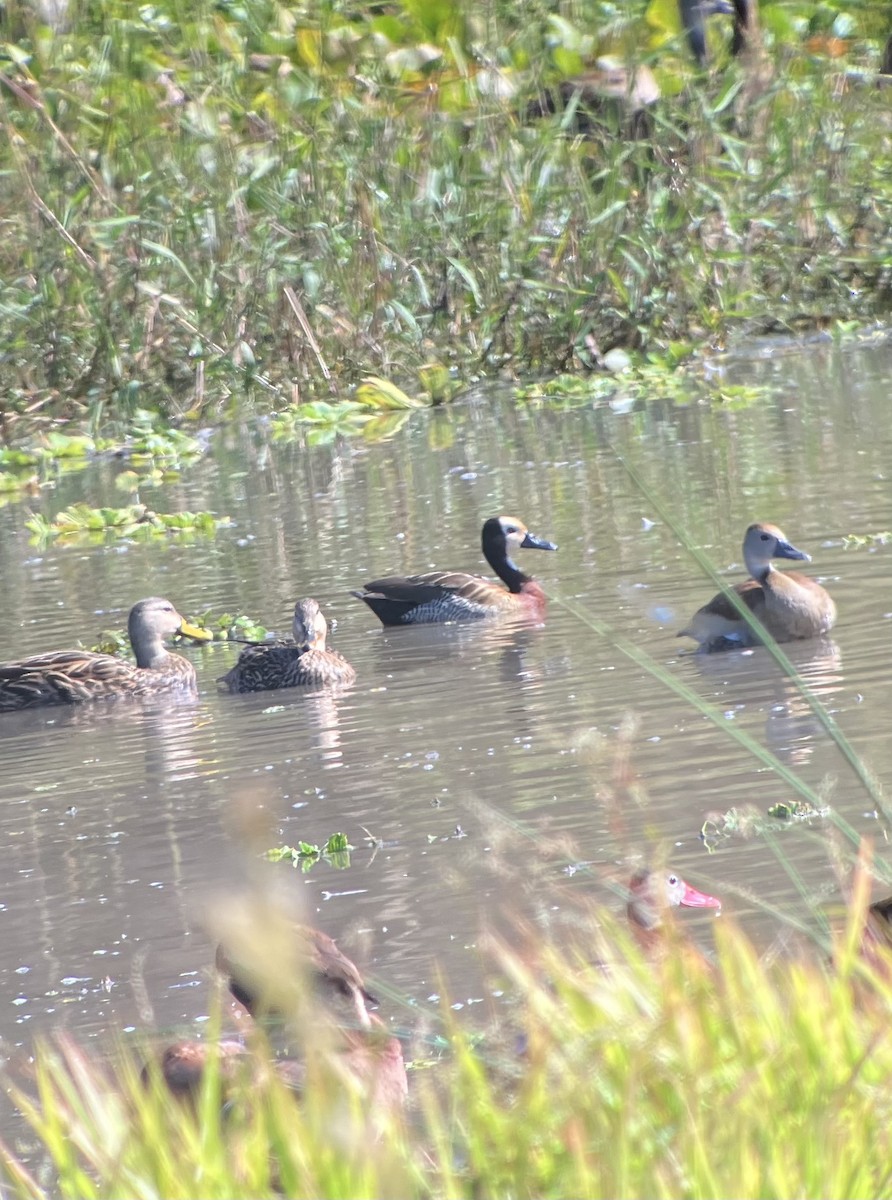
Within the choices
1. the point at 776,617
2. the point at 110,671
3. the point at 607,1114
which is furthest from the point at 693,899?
the point at 110,671

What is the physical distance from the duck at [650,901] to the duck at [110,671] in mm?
4975

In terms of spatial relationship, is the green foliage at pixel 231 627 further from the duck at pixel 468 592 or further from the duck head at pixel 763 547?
the duck head at pixel 763 547

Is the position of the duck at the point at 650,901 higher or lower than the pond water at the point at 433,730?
higher

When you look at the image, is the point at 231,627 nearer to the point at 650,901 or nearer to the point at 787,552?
the point at 787,552

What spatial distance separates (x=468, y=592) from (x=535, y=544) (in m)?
0.59

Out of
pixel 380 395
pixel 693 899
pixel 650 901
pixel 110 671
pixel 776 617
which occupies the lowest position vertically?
pixel 110 671

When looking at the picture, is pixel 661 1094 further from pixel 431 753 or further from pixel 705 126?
pixel 705 126

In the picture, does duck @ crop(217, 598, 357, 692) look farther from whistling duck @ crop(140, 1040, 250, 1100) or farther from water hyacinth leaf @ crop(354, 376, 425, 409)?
water hyacinth leaf @ crop(354, 376, 425, 409)

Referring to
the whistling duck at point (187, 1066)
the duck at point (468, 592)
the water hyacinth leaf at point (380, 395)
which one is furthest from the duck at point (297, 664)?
the water hyacinth leaf at point (380, 395)

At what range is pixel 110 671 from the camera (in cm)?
975

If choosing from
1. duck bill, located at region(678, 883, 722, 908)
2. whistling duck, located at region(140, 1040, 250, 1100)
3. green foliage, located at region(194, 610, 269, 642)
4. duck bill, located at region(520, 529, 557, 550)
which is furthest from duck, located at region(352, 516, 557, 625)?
whistling duck, located at region(140, 1040, 250, 1100)

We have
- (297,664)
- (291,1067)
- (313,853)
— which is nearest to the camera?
(291,1067)

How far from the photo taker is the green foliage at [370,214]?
18125mm

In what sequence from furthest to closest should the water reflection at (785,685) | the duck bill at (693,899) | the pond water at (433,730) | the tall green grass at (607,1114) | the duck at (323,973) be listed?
the water reflection at (785,685), the pond water at (433,730), the duck bill at (693,899), the duck at (323,973), the tall green grass at (607,1114)
